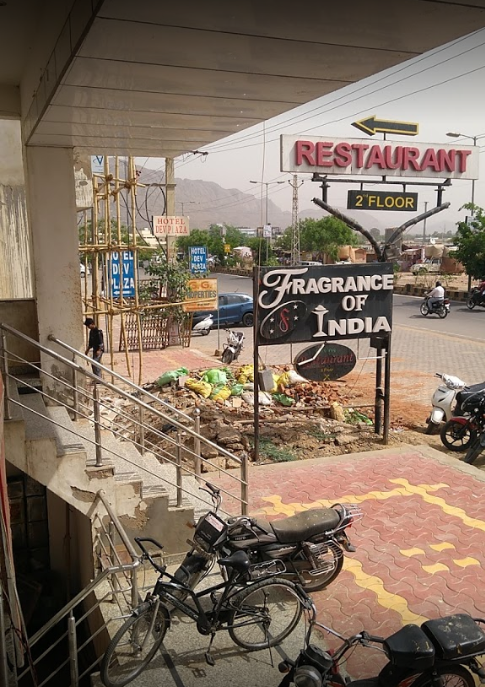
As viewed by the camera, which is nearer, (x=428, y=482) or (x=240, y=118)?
(x=240, y=118)

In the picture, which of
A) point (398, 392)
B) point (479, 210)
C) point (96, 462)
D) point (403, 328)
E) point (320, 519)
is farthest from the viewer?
point (479, 210)

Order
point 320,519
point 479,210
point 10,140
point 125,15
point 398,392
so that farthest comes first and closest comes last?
point 479,210, point 398,392, point 10,140, point 320,519, point 125,15

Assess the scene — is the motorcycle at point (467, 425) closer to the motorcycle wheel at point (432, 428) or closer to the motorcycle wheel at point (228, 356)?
the motorcycle wheel at point (432, 428)

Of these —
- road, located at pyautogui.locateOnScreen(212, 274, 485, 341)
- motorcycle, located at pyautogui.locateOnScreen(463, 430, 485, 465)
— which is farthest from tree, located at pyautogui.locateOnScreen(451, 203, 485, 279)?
motorcycle, located at pyautogui.locateOnScreen(463, 430, 485, 465)

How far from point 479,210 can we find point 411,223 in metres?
20.0

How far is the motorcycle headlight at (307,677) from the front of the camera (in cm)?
346

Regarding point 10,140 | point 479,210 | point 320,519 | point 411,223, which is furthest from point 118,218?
point 479,210

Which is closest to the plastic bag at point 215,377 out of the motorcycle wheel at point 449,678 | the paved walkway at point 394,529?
the paved walkway at point 394,529

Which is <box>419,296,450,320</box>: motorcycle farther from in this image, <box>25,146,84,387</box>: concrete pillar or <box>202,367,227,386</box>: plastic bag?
<box>25,146,84,387</box>: concrete pillar

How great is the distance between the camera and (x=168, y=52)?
11.0 ft

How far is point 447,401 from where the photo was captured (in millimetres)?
9719

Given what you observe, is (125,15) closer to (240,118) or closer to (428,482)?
(240,118)

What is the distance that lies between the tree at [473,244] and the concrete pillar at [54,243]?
24032 mm

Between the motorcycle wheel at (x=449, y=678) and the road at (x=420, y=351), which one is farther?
the road at (x=420, y=351)
